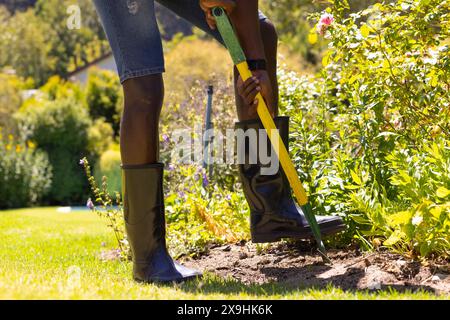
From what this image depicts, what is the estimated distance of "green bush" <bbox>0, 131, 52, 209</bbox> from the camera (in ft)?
39.8

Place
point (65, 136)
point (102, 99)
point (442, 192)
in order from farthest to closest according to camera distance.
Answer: point (102, 99) → point (65, 136) → point (442, 192)

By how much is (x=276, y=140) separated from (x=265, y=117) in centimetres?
14

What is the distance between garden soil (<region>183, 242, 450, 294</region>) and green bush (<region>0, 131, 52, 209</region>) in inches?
363

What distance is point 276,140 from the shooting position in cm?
287

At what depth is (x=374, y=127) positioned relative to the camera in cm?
345

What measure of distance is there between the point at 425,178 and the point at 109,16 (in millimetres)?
1384

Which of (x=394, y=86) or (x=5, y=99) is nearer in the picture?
(x=394, y=86)

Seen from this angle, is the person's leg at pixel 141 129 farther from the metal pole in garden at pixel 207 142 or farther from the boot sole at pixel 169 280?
the metal pole in garden at pixel 207 142

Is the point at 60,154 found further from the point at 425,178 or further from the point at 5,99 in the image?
the point at 425,178

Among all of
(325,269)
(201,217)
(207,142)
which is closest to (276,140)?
(325,269)

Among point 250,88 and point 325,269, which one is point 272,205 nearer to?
point 325,269

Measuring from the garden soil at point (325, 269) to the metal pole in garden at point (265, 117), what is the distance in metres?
0.15

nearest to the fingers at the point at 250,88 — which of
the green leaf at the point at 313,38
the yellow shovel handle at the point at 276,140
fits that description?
the yellow shovel handle at the point at 276,140
